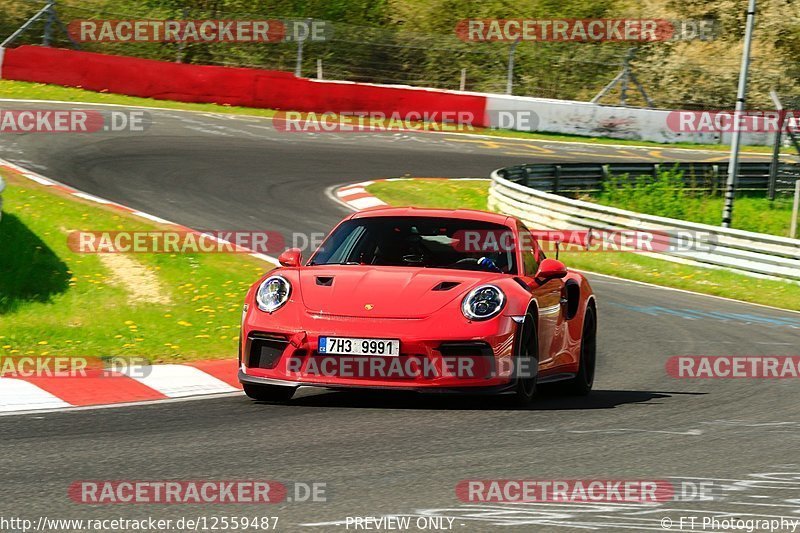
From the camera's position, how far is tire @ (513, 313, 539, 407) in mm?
8023

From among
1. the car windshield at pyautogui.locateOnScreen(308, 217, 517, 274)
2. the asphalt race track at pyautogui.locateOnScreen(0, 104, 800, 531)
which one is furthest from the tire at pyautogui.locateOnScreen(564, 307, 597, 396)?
the car windshield at pyautogui.locateOnScreen(308, 217, 517, 274)

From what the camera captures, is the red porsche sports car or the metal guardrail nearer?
the red porsche sports car

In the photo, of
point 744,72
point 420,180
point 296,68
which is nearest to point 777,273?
point 744,72

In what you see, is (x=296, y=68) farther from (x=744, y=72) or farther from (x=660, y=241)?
(x=660, y=241)

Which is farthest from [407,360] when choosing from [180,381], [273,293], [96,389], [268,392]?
[96,389]

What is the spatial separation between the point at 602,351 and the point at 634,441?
193 inches

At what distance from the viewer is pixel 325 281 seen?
8.25 meters

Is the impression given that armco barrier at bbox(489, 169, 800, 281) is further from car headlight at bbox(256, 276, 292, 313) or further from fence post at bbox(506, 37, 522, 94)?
fence post at bbox(506, 37, 522, 94)

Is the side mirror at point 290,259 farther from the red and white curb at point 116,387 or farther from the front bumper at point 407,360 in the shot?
the red and white curb at point 116,387

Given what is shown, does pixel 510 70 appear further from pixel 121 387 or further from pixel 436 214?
pixel 121 387

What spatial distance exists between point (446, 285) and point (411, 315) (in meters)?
0.43

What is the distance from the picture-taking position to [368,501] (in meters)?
5.39

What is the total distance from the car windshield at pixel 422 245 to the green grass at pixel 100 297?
2.04 meters

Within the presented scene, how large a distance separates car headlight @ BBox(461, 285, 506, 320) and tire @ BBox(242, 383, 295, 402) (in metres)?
1.23
